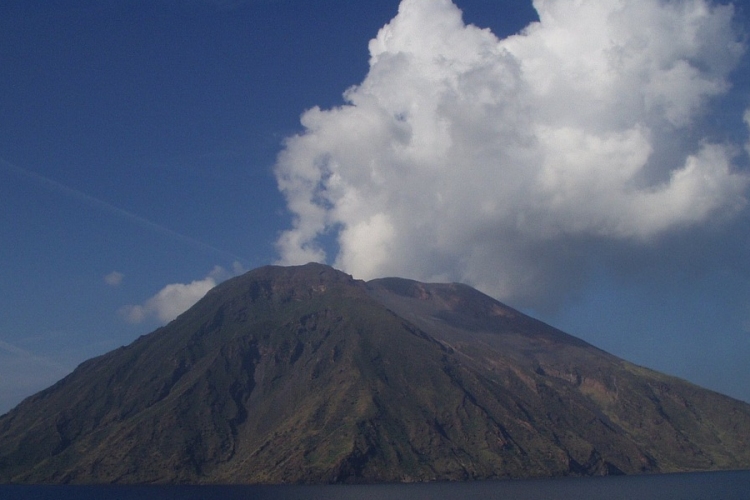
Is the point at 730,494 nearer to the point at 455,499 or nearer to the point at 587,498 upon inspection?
the point at 587,498

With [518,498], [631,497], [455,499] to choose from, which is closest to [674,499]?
[631,497]

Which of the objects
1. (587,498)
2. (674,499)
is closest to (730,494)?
(674,499)

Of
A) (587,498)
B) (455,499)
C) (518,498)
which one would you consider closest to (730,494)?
(587,498)

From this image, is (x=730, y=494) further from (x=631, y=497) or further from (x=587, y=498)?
(x=587, y=498)

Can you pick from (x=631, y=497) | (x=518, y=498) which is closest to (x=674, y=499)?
(x=631, y=497)

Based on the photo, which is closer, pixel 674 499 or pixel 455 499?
pixel 674 499

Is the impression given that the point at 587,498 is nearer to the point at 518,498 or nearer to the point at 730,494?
the point at 518,498
